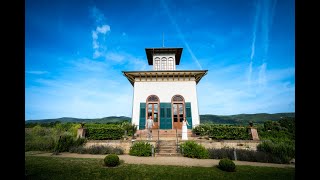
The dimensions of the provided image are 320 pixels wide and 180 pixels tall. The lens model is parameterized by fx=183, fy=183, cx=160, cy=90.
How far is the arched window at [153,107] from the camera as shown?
17250mm

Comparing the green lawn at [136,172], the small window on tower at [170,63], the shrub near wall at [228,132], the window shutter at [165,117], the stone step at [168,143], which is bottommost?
the green lawn at [136,172]

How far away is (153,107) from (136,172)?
9828 millimetres

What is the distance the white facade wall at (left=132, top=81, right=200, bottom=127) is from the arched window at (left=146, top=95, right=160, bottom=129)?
348 millimetres

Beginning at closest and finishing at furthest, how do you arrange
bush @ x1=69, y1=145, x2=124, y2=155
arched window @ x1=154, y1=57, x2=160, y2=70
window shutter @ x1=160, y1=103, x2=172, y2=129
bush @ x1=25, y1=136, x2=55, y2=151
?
bush @ x1=69, y1=145, x2=124, y2=155
bush @ x1=25, y1=136, x2=55, y2=151
window shutter @ x1=160, y1=103, x2=172, y2=129
arched window @ x1=154, y1=57, x2=160, y2=70

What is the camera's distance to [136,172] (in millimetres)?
7742

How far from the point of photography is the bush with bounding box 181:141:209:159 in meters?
11.0

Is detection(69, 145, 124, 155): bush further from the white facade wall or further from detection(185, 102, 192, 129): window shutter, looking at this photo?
detection(185, 102, 192, 129): window shutter

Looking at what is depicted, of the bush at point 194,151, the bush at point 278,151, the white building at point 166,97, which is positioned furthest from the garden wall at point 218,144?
the white building at point 166,97

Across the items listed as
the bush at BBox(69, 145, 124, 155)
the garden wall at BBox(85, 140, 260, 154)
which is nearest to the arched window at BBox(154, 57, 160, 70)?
the garden wall at BBox(85, 140, 260, 154)

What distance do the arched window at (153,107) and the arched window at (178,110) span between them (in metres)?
1.50

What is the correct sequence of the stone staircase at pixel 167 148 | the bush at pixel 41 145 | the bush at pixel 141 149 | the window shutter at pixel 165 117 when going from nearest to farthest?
the bush at pixel 141 149
the stone staircase at pixel 167 148
the bush at pixel 41 145
the window shutter at pixel 165 117

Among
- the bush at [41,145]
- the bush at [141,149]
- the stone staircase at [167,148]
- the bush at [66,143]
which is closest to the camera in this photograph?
the bush at [141,149]

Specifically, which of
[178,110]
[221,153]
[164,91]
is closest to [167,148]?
[221,153]

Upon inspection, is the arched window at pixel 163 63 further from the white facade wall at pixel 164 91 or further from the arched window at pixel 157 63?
the white facade wall at pixel 164 91
